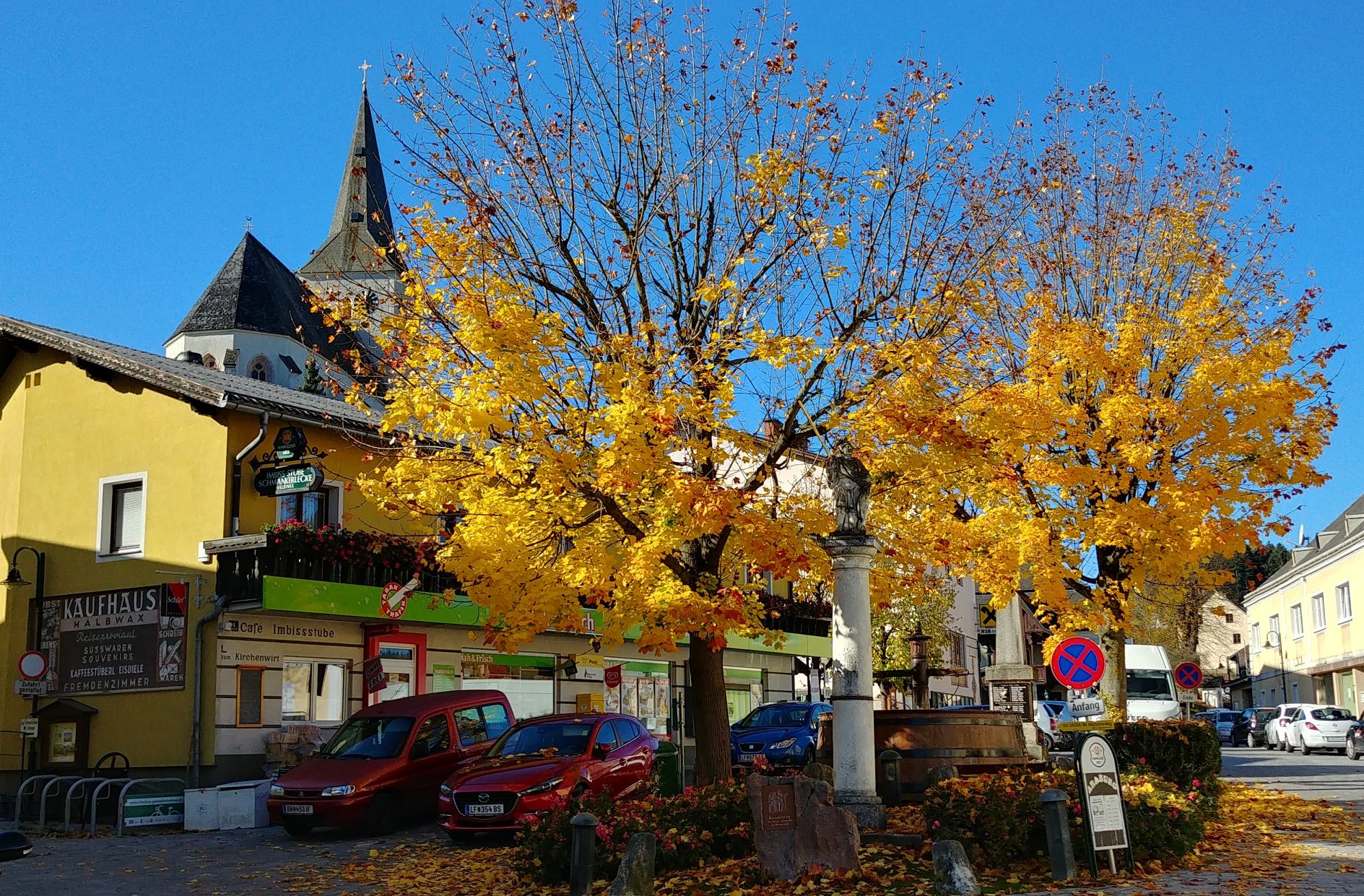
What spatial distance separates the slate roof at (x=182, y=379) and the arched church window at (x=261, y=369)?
4928cm

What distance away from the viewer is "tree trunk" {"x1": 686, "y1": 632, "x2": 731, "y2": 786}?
15672 mm

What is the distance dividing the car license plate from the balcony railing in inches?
251

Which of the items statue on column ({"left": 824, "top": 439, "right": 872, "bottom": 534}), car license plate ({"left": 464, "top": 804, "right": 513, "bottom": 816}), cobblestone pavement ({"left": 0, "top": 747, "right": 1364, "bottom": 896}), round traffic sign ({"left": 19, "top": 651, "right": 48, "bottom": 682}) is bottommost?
cobblestone pavement ({"left": 0, "top": 747, "right": 1364, "bottom": 896})

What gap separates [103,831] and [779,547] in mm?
11154

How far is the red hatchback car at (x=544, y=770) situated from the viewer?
1548 centimetres

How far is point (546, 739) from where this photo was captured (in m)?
17.2

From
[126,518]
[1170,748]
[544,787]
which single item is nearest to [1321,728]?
[1170,748]

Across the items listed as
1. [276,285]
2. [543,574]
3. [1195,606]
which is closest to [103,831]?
[543,574]

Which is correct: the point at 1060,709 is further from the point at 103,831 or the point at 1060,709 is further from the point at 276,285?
the point at 276,285

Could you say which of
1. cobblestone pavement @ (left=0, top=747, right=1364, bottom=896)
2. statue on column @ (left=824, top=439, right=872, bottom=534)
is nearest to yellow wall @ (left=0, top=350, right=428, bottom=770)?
cobblestone pavement @ (left=0, top=747, right=1364, bottom=896)

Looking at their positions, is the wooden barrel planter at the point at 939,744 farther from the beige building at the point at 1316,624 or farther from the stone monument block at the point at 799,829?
the beige building at the point at 1316,624

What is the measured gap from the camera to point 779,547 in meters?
14.8

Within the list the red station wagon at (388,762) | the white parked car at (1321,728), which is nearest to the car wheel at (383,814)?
the red station wagon at (388,762)

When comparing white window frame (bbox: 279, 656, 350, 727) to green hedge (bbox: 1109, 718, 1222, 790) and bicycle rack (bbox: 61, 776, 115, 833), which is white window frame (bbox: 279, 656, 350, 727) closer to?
bicycle rack (bbox: 61, 776, 115, 833)
